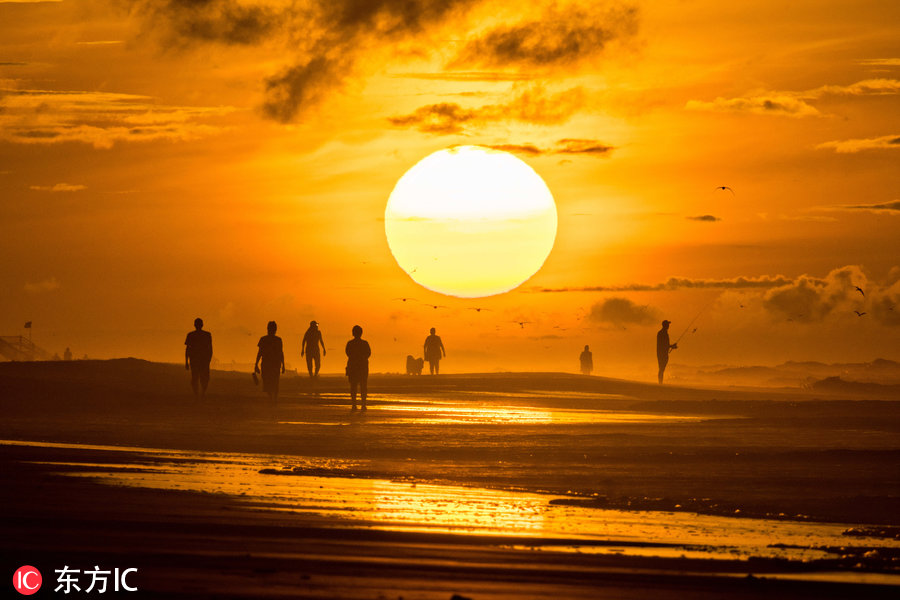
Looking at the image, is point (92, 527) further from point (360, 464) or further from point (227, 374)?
point (227, 374)

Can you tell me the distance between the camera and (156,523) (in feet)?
42.4

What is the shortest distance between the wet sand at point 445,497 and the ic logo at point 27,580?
29 centimetres

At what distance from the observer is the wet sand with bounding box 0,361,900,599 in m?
10.5

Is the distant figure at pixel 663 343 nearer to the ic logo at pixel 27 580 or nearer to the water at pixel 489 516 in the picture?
the water at pixel 489 516

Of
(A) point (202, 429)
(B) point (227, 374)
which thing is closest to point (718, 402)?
(A) point (202, 429)

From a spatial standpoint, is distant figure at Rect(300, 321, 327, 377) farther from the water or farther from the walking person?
the water

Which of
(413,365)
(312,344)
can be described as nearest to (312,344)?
(312,344)

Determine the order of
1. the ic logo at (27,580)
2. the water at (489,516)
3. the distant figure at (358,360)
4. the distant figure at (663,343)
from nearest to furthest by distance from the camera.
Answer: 1. the ic logo at (27,580)
2. the water at (489,516)
3. the distant figure at (358,360)
4. the distant figure at (663,343)

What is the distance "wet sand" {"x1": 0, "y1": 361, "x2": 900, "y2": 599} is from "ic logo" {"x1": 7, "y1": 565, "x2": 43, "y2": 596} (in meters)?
0.29

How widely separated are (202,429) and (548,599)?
62.1 feet

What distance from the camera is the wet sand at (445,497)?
34.5 ft
